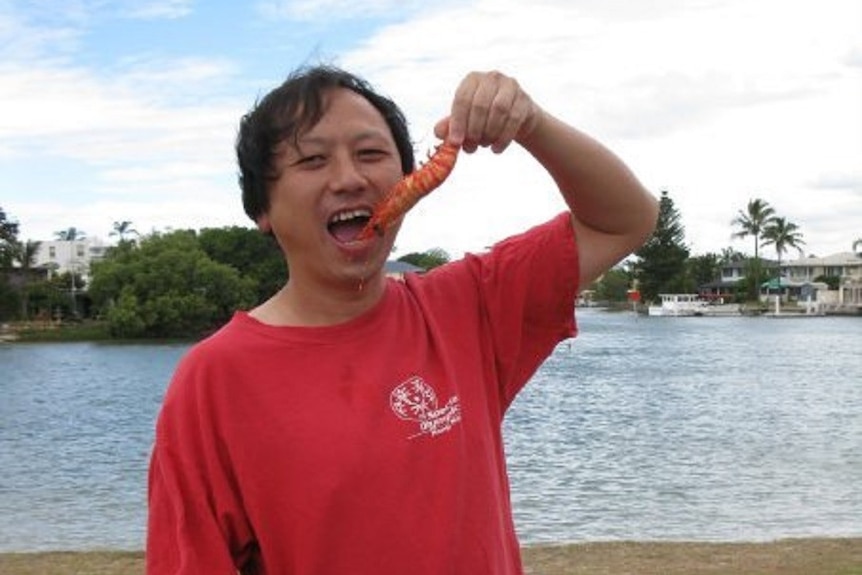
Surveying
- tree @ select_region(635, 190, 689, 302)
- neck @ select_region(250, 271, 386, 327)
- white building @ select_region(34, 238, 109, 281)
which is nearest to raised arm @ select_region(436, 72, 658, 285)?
neck @ select_region(250, 271, 386, 327)

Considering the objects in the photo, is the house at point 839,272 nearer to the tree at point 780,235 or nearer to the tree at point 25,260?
the tree at point 780,235

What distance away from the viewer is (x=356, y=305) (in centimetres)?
239

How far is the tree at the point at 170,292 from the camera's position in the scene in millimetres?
95062

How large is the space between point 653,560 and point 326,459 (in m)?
9.41

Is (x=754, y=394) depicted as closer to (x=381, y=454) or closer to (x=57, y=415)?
(x=57, y=415)

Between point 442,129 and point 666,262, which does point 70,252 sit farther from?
point 442,129

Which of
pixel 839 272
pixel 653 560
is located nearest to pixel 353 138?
pixel 653 560

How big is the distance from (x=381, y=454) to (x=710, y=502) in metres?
17.1

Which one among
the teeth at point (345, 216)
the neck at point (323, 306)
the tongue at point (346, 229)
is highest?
the teeth at point (345, 216)

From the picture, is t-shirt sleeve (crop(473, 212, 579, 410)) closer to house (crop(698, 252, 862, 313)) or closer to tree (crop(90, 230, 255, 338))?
tree (crop(90, 230, 255, 338))

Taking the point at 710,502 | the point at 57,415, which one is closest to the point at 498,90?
the point at 710,502

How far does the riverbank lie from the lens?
33.2 ft

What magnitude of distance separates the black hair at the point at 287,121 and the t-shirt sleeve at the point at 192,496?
43cm

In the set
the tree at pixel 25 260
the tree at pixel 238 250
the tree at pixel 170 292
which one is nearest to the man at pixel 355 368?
the tree at pixel 170 292
